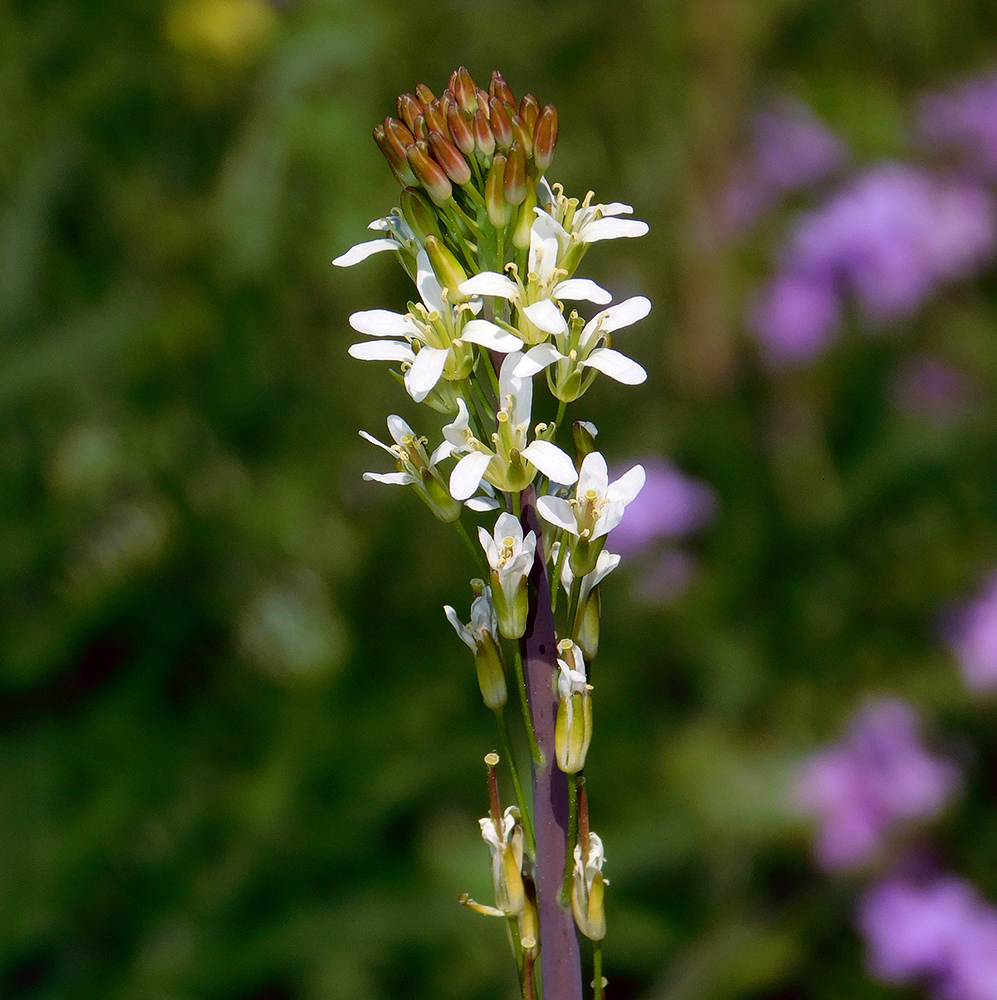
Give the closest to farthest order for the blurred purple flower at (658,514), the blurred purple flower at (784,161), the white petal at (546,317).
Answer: the white petal at (546,317) → the blurred purple flower at (658,514) → the blurred purple flower at (784,161)

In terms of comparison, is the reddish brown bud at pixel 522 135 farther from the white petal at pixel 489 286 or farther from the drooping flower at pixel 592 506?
the drooping flower at pixel 592 506

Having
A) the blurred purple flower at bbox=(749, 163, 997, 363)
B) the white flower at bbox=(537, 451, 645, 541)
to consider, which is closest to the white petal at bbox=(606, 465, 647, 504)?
the white flower at bbox=(537, 451, 645, 541)

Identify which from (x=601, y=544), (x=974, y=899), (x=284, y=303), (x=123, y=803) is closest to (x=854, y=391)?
(x=974, y=899)

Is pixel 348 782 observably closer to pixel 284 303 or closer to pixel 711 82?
pixel 284 303

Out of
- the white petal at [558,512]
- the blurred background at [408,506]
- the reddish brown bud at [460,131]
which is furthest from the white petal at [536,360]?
the blurred background at [408,506]

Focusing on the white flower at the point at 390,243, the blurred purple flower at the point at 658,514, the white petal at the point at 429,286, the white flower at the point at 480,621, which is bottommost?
the white flower at the point at 480,621

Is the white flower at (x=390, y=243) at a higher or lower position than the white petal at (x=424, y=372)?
higher
